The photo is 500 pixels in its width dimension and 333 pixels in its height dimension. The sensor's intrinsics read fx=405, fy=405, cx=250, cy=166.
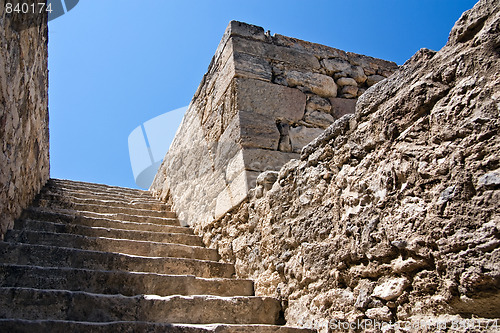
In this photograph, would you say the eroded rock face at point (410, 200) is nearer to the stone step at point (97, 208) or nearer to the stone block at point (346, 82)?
the stone block at point (346, 82)

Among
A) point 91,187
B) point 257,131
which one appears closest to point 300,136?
point 257,131

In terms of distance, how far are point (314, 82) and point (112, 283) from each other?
2.73m

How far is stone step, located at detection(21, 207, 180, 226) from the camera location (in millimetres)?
3311

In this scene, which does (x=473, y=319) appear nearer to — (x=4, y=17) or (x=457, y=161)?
(x=457, y=161)

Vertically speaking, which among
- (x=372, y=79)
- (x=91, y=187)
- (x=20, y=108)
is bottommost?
(x=91, y=187)

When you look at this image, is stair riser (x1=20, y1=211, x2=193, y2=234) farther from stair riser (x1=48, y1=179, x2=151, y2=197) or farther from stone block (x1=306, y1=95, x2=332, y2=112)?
stone block (x1=306, y1=95, x2=332, y2=112)

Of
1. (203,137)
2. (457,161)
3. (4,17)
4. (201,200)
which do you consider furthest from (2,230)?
(457,161)

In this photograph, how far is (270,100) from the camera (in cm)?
379

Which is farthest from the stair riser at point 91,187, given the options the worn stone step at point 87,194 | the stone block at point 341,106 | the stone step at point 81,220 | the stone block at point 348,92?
the stone block at point 348,92

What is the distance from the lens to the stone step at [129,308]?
194 centimetres

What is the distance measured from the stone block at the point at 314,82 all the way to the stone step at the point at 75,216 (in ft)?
6.37

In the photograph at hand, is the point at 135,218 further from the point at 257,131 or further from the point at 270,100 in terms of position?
the point at 270,100

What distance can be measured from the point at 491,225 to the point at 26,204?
344cm

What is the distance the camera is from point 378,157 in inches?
75.2
